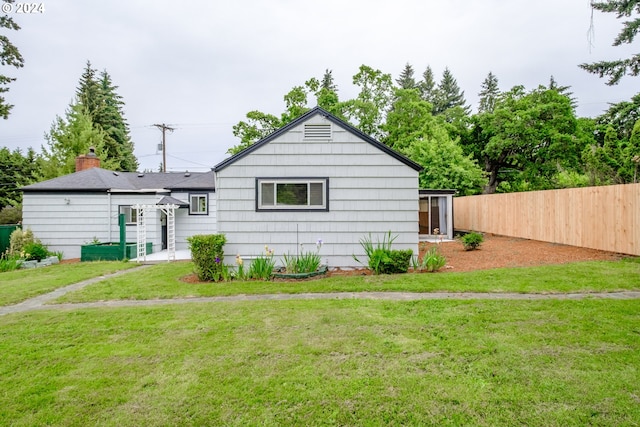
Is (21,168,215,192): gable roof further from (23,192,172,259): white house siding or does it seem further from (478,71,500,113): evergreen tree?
(478,71,500,113): evergreen tree

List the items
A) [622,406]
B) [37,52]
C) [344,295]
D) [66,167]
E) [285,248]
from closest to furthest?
[622,406]
[344,295]
[285,248]
[37,52]
[66,167]

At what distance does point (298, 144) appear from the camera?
902 centimetres

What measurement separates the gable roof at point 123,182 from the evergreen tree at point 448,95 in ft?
126

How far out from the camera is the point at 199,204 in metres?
15.8

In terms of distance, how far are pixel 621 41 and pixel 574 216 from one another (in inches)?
259

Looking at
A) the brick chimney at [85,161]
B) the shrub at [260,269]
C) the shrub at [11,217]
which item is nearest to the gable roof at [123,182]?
the brick chimney at [85,161]

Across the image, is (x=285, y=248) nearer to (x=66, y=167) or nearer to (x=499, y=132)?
(x=66, y=167)

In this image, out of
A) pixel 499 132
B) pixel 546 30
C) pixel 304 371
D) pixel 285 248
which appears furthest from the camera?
pixel 499 132

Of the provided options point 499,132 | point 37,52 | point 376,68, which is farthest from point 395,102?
point 37,52

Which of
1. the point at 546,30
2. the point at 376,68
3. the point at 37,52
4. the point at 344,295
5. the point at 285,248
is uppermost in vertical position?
the point at 376,68

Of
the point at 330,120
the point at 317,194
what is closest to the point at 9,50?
the point at 330,120

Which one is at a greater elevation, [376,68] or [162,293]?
[376,68]

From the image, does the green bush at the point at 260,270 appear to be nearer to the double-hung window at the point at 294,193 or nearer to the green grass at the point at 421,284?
the green grass at the point at 421,284

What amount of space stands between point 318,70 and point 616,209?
19712 mm
